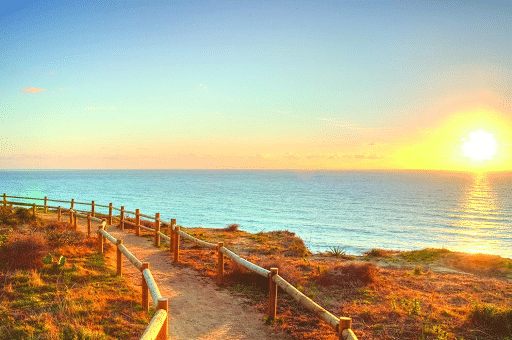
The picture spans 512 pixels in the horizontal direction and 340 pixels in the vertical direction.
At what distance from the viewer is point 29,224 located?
1859cm

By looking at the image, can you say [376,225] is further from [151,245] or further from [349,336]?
[349,336]

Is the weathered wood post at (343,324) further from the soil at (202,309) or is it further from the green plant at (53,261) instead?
the green plant at (53,261)

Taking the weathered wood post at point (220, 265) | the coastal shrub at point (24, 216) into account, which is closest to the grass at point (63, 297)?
the weathered wood post at point (220, 265)

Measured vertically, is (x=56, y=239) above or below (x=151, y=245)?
above

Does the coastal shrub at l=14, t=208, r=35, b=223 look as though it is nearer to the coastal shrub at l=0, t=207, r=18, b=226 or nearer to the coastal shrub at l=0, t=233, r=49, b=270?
the coastal shrub at l=0, t=207, r=18, b=226

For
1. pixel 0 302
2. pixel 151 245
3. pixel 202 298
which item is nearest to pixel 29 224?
pixel 151 245

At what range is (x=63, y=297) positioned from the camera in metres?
7.43

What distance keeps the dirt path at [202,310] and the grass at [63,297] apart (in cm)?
72

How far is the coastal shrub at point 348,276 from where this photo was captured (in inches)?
421

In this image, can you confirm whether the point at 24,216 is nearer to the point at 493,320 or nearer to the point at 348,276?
the point at 348,276

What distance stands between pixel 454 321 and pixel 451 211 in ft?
228

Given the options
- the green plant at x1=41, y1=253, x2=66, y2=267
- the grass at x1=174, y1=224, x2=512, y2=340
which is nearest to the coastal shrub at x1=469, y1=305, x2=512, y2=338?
the grass at x1=174, y1=224, x2=512, y2=340

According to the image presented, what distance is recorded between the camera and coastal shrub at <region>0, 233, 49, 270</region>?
375 inches

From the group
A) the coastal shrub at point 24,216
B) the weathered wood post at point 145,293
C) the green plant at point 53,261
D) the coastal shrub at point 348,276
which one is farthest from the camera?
the coastal shrub at point 24,216
